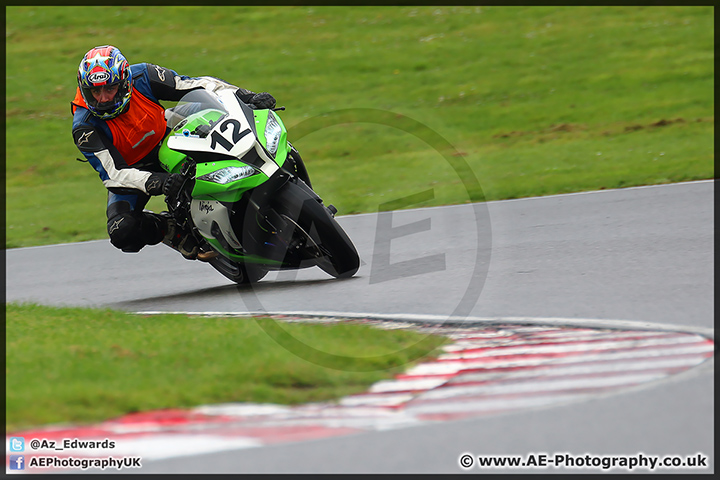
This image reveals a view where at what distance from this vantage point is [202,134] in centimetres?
630

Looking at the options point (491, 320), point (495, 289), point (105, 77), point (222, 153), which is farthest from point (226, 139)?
point (491, 320)

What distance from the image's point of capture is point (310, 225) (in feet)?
20.6

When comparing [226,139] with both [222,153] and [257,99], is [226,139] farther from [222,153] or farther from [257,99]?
[257,99]

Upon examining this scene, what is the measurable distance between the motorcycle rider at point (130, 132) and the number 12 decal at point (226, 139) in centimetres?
37

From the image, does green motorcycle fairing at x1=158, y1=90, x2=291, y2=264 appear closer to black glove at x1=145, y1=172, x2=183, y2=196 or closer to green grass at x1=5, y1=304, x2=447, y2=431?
black glove at x1=145, y1=172, x2=183, y2=196

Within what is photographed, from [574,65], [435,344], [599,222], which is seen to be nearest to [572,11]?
[574,65]

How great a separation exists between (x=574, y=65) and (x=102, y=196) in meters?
10.6

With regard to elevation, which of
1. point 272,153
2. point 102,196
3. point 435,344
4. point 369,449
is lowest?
point 369,449

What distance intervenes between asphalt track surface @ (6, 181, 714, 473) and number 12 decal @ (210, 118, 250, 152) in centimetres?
119

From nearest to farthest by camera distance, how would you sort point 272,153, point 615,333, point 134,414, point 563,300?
1. point 134,414
2. point 615,333
3. point 563,300
4. point 272,153

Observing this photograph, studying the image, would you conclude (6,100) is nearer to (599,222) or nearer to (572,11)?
(572,11)

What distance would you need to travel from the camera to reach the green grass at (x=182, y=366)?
158 inches

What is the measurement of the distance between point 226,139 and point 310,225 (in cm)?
86

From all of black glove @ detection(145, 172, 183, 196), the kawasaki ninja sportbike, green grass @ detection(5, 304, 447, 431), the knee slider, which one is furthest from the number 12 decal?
green grass @ detection(5, 304, 447, 431)
